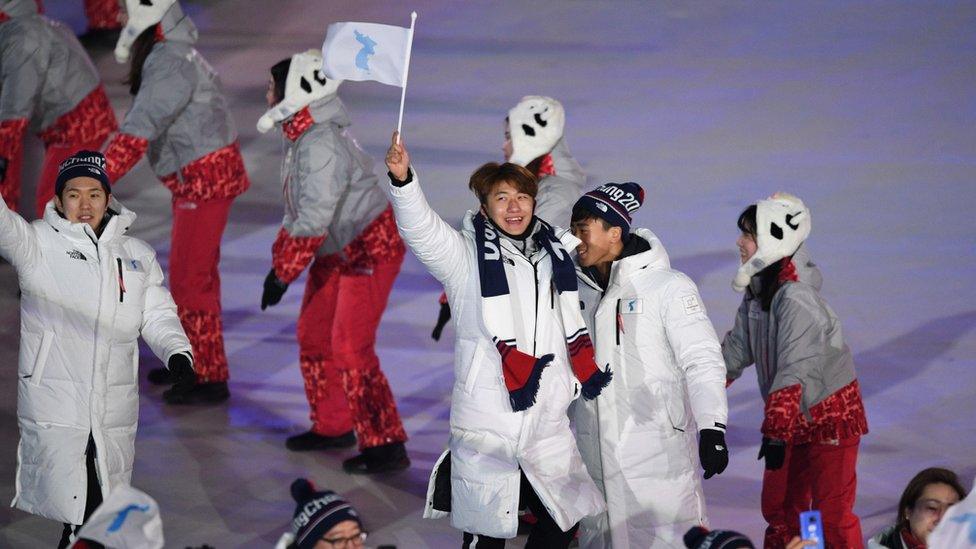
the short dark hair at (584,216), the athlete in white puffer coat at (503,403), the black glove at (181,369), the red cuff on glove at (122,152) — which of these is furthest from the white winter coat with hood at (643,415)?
the red cuff on glove at (122,152)

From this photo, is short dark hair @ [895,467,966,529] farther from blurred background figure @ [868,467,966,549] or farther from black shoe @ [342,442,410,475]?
black shoe @ [342,442,410,475]

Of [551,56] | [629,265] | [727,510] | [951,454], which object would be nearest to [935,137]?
[551,56]

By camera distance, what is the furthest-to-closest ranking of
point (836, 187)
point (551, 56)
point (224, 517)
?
point (551, 56), point (836, 187), point (224, 517)

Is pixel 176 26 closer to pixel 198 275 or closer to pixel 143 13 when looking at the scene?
pixel 143 13

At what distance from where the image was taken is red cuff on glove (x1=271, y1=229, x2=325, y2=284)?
22.2ft

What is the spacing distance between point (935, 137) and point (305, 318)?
548 centimetres

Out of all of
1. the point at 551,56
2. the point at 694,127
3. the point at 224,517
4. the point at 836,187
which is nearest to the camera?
the point at 224,517

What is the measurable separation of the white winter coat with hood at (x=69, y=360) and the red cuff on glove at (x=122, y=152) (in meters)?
2.21

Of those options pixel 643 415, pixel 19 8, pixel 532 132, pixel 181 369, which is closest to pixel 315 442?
pixel 532 132

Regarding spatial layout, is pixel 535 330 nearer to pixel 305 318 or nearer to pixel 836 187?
pixel 305 318

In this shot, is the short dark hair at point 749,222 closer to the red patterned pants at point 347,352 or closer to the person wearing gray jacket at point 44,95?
the red patterned pants at point 347,352

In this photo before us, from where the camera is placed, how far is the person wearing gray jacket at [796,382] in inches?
219

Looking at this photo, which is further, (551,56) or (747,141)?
(551,56)

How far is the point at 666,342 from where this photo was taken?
5055 millimetres
